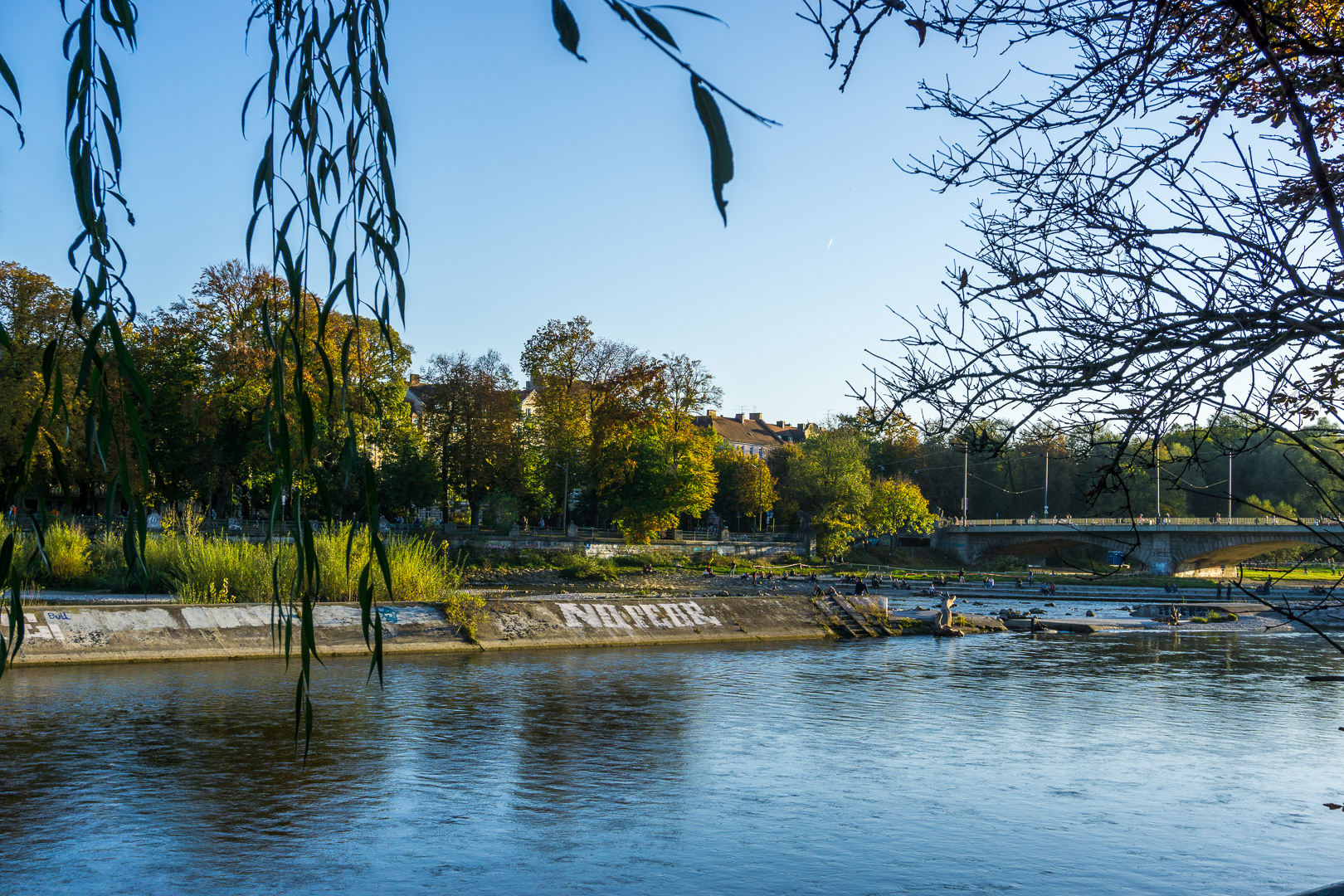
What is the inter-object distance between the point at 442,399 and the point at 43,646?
50.7 m

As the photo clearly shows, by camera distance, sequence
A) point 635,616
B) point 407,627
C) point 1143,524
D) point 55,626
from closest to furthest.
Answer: point 55,626 → point 407,627 → point 635,616 → point 1143,524

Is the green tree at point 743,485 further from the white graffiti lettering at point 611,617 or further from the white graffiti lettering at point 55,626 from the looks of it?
the white graffiti lettering at point 55,626

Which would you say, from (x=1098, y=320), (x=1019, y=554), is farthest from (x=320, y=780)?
(x=1019, y=554)

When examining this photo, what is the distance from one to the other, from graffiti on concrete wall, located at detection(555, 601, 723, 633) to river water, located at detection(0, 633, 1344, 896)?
18.2 feet

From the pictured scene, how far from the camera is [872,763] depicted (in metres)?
15.1

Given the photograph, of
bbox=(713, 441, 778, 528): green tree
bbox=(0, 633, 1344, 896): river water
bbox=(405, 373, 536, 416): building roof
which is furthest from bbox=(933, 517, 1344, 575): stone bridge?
bbox=(0, 633, 1344, 896): river water

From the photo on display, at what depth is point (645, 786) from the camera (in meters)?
13.2

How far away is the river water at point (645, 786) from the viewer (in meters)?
9.87

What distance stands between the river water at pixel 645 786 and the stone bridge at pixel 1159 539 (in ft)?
190

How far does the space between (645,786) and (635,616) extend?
1710 cm

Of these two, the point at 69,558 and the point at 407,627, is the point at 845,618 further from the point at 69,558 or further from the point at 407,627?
the point at 69,558

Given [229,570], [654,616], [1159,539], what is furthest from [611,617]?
[1159,539]

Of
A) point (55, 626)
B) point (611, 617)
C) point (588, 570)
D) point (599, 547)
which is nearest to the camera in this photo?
point (55, 626)

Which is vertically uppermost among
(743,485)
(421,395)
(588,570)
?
(421,395)
